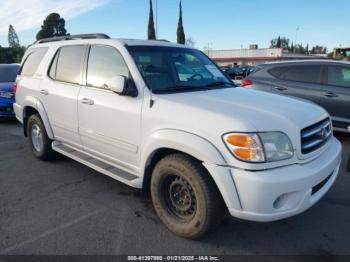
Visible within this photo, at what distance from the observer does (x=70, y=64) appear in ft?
15.3

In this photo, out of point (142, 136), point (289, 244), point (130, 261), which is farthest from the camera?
point (142, 136)

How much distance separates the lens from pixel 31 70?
5594 mm

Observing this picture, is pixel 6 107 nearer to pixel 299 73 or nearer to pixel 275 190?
pixel 299 73

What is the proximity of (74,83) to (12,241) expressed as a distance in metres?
2.08

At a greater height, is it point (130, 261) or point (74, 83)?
point (74, 83)

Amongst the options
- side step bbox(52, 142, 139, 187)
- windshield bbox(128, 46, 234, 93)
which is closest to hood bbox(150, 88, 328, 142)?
windshield bbox(128, 46, 234, 93)

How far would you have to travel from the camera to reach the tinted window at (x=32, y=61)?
5.44m

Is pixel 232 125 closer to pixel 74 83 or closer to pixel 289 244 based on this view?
pixel 289 244

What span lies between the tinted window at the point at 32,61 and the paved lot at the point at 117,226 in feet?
6.05

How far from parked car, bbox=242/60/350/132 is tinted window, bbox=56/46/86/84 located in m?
4.42

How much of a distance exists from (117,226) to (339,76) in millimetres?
5438

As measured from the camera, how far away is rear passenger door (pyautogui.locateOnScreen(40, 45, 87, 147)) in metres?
4.45

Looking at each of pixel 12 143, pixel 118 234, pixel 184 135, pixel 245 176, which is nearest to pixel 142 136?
pixel 184 135

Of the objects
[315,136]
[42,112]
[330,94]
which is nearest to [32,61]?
[42,112]
